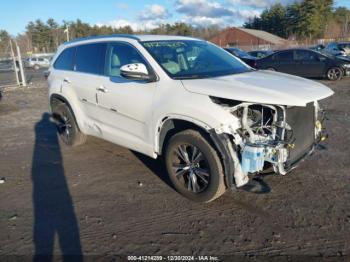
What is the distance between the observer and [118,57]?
16.2ft

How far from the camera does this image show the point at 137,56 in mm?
4562

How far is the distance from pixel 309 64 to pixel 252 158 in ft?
45.8

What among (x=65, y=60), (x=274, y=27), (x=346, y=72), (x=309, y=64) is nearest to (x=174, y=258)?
(x=65, y=60)

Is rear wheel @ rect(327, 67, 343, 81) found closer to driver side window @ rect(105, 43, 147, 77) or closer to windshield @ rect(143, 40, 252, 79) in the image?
windshield @ rect(143, 40, 252, 79)

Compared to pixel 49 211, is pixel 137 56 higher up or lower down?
higher up

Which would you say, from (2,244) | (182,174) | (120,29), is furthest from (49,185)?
(120,29)

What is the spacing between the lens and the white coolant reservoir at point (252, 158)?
3.52 meters

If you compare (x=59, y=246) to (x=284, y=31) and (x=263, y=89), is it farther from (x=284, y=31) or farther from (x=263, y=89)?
(x=284, y=31)

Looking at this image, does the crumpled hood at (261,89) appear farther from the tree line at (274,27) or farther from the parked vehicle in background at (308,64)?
the tree line at (274,27)

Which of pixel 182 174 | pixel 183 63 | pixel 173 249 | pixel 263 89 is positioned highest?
pixel 183 63

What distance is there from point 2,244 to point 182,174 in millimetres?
2043

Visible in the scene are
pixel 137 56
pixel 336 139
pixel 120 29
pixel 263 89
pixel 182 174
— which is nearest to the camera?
pixel 263 89

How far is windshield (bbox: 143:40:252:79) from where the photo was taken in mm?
4367

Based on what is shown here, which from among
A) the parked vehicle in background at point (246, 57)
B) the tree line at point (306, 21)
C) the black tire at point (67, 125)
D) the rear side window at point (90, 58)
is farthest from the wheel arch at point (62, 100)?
the tree line at point (306, 21)
